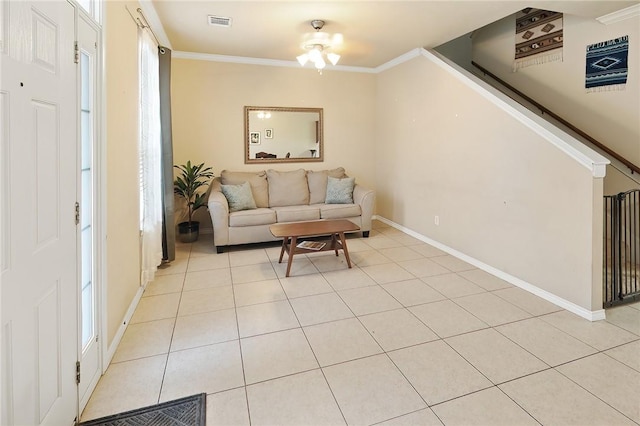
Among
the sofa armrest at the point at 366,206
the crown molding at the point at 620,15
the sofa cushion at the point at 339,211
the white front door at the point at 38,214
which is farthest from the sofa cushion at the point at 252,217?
the crown molding at the point at 620,15

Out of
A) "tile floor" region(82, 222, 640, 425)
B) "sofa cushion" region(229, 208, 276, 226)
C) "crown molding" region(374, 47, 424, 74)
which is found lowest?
"tile floor" region(82, 222, 640, 425)

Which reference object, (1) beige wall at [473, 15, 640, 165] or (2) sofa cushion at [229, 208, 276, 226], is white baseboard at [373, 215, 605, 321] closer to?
(1) beige wall at [473, 15, 640, 165]

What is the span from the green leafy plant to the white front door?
317 cm

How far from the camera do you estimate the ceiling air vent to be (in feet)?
11.4

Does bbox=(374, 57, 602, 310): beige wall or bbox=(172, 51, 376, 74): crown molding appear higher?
bbox=(172, 51, 376, 74): crown molding

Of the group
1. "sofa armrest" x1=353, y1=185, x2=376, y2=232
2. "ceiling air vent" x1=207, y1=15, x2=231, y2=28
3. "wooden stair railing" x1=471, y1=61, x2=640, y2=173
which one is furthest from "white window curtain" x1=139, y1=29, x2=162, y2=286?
"wooden stair railing" x1=471, y1=61, x2=640, y2=173

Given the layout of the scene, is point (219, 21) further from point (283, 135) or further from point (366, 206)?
point (366, 206)

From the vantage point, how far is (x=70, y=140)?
149 centimetres

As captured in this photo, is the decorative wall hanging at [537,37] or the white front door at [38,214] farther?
the decorative wall hanging at [537,37]

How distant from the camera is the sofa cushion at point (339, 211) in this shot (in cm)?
468

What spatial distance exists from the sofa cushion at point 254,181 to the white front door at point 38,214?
328cm

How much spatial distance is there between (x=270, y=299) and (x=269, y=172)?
2.55 metres

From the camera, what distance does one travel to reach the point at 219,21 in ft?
11.7

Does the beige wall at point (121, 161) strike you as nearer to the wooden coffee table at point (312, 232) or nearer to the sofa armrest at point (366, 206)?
the wooden coffee table at point (312, 232)
